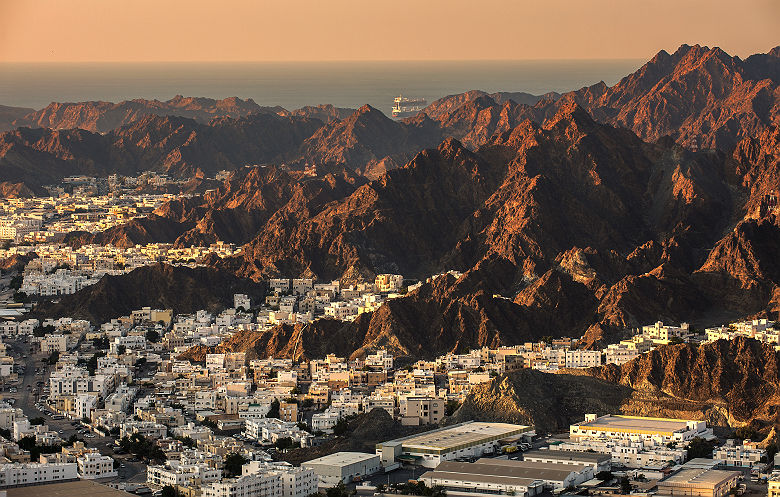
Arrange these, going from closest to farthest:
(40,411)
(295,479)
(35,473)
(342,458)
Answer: (295,479), (35,473), (342,458), (40,411)

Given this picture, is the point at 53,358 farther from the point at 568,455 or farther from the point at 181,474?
the point at 568,455

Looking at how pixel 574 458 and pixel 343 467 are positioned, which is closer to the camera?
pixel 343 467

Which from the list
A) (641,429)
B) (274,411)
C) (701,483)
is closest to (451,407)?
(274,411)

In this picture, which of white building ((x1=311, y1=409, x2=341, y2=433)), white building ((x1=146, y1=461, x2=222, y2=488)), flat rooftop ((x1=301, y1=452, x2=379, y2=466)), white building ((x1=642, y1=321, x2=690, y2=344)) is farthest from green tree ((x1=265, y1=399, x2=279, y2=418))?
white building ((x1=642, y1=321, x2=690, y2=344))

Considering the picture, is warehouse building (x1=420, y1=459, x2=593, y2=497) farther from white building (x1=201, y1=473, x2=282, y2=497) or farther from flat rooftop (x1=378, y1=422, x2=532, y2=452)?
white building (x1=201, y1=473, x2=282, y2=497)

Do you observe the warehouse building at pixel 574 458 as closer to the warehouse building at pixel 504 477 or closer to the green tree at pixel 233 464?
the warehouse building at pixel 504 477

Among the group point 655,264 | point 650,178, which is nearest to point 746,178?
point 650,178

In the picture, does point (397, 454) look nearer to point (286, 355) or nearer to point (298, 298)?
point (286, 355)
